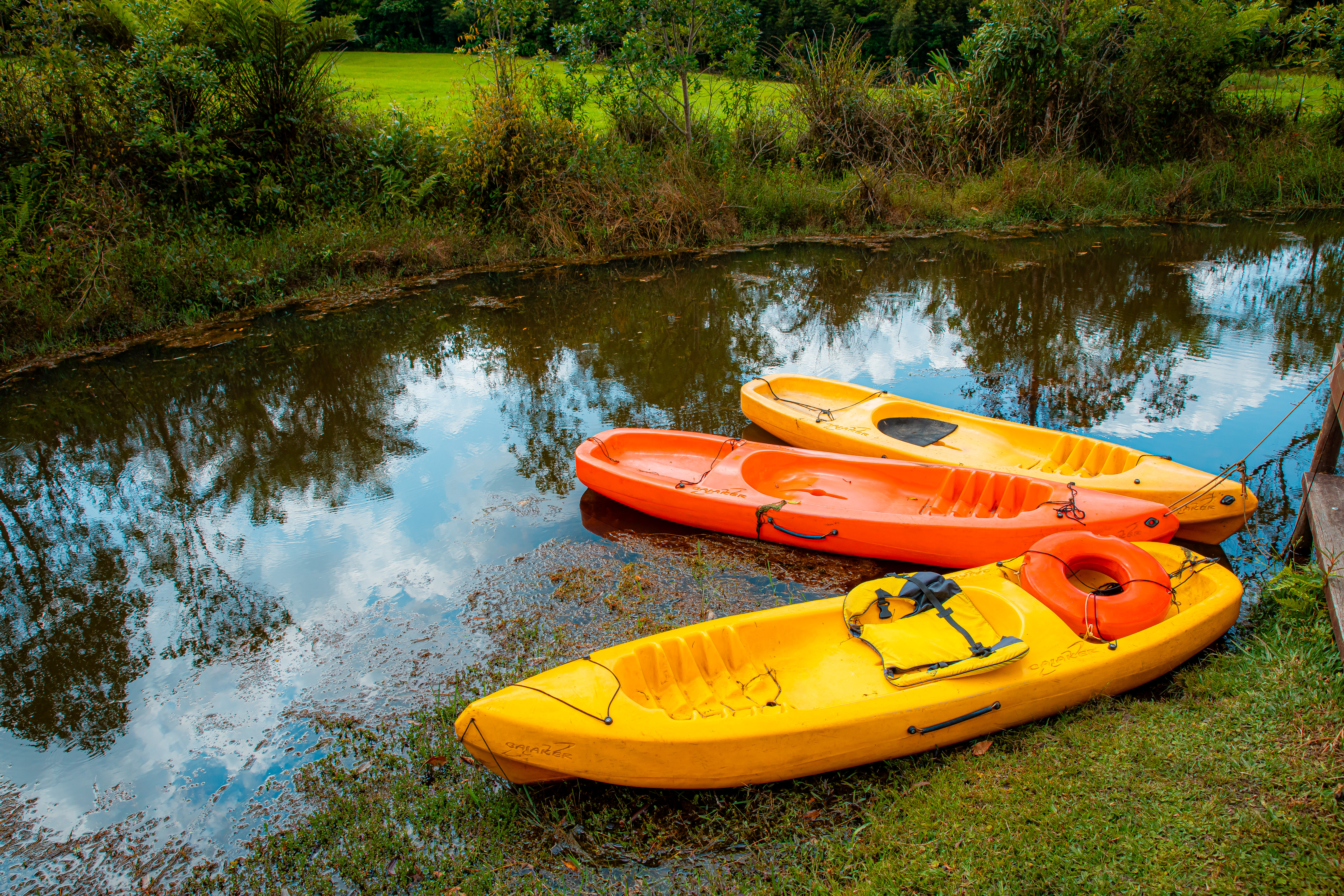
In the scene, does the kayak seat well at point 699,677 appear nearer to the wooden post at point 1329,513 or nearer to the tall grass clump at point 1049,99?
the wooden post at point 1329,513

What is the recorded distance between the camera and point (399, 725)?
3.46 metres

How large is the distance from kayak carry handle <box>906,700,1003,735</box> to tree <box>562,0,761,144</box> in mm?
10731

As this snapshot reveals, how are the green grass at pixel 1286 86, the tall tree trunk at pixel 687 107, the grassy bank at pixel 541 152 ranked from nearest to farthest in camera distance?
the grassy bank at pixel 541 152
the tall tree trunk at pixel 687 107
the green grass at pixel 1286 86

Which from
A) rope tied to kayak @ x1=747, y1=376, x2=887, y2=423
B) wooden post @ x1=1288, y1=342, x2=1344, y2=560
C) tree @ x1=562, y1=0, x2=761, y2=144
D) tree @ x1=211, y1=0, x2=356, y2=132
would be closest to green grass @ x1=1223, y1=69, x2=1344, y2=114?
tree @ x1=562, y1=0, x2=761, y2=144

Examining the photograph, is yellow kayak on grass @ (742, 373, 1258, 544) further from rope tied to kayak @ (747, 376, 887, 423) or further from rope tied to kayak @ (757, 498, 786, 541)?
rope tied to kayak @ (757, 498, 786, 541)

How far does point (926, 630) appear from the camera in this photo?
339 centimetres

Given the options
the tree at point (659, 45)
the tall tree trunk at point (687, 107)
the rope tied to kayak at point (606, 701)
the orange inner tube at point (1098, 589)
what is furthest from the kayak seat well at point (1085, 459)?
the tree at point (659, 45)

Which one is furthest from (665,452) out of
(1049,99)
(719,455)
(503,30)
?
(1049,99)

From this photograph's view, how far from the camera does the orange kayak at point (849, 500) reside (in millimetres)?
4184

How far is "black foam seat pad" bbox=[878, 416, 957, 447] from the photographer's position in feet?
17.9

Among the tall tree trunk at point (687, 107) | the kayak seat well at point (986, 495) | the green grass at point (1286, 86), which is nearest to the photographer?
the kayak seat well at point (986, 495)

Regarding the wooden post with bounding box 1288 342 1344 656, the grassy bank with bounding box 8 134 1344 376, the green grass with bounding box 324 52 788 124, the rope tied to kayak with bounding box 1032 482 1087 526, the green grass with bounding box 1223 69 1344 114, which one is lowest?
the rope tied to kayak with bounding box 1032 482 1087 526

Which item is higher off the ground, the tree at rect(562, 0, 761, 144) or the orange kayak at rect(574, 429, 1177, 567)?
the tree at rect(562, 0, 761, 144)

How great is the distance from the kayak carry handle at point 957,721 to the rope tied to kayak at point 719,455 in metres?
2.39
